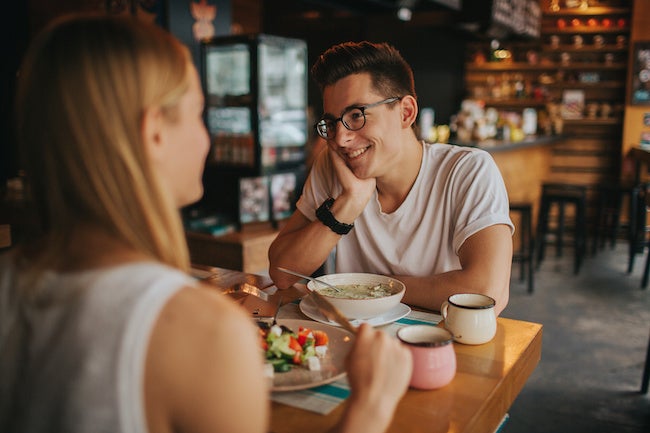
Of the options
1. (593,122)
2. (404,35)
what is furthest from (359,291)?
(593,122)

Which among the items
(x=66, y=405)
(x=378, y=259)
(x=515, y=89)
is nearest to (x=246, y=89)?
(x=378, y=259)

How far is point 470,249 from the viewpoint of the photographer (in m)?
1.78

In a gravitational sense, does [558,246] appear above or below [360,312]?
below

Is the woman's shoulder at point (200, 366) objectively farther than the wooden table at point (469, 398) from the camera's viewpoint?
No

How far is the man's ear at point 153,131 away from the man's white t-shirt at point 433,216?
120cm

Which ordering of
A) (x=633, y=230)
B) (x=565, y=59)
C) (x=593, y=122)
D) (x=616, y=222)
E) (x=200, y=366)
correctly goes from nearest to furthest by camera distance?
Answer: (x=200, y=366) → (x=633, y=230) → (x=616, y=222) → (x=593, y=122) → (x=565, y=59)

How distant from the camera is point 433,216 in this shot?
1962 millimetres

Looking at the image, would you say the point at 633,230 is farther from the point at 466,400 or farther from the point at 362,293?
the point at 466,400

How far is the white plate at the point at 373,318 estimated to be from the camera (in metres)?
1.48

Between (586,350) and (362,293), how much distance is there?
283cm

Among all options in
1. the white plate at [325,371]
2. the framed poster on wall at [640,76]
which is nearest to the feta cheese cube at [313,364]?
the white plate at [325,371]

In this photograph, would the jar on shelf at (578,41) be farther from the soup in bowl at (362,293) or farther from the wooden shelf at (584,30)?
the soup in bowl at (362,293)

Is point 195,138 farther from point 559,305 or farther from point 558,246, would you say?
point 558,246

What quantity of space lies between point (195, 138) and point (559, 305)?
4.54 meters
